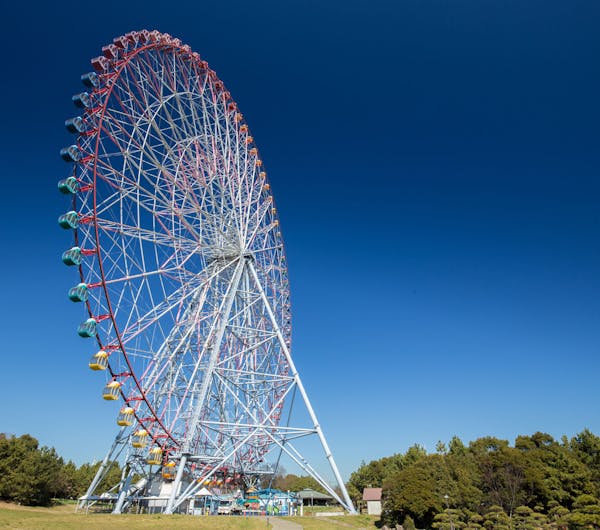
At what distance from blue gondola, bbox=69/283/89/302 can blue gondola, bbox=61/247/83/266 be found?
120 cm

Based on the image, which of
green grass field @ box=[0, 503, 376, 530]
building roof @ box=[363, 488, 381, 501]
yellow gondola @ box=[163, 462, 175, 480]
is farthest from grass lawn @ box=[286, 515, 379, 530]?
building roof @ box=[363, 488, 381, 501]

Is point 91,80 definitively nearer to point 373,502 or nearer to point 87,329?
point 87,329

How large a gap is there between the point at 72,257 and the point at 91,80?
9.95 meters

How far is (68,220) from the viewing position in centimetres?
2269

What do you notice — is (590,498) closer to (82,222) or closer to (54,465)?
(82,222)

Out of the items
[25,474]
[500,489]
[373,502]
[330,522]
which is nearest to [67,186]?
[330,522]

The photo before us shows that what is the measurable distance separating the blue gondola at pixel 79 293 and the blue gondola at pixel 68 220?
3051 mm

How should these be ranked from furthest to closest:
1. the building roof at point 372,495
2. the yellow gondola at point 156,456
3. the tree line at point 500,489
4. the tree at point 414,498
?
the building roof at point 372,495, the tree at point 414,498, the tree line at point 500,489, the yellow gondola at point 156,456

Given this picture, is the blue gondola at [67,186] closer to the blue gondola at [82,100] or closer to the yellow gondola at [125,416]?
the blue gondola at [82,100]

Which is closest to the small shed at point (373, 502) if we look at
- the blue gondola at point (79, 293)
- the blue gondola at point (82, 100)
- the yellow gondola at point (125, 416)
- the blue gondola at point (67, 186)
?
the yellow gondola at point (125, 416)

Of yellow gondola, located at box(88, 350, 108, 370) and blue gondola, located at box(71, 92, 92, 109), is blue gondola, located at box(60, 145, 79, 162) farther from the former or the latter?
yellow gondola, located at box(88, 350, 108, 370)

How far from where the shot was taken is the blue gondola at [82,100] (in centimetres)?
2411

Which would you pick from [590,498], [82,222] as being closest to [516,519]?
[590,498]

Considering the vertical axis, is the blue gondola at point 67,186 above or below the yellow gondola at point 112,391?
above
